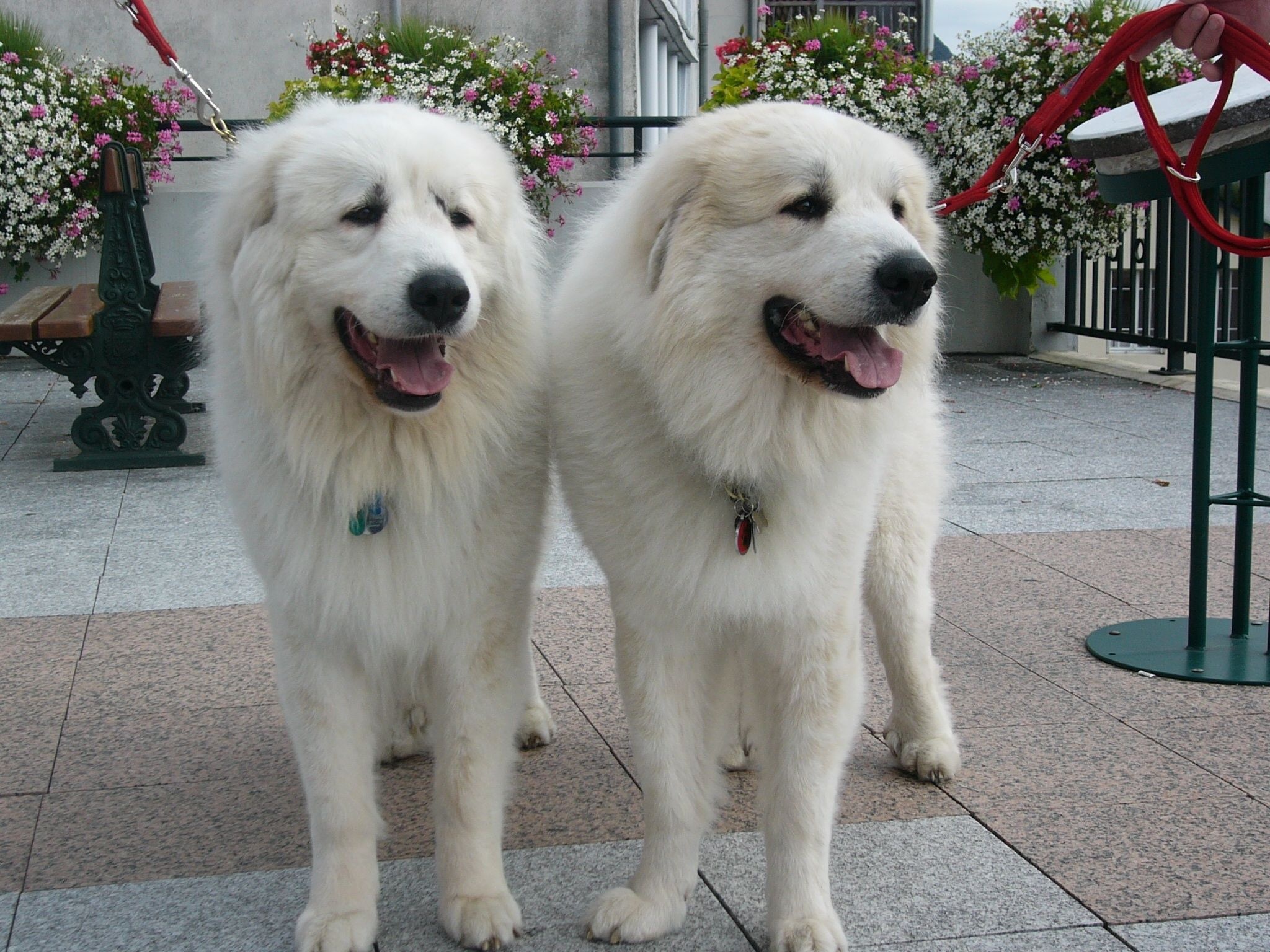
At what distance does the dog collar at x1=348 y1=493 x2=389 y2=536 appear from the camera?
2537mm

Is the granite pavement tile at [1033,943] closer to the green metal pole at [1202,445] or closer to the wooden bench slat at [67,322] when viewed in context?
the green metal pole at [1202,445]

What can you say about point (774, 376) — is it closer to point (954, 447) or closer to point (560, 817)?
point (560, 817)

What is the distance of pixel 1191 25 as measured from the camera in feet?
9.70

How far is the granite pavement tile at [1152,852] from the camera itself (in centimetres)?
250

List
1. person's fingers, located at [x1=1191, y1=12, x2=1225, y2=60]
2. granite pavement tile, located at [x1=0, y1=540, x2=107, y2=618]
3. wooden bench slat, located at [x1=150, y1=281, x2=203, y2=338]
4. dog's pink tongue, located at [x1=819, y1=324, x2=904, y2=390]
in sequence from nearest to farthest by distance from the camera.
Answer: dog's pink tongue, located at [x1=819, y1=324, x2=904, y2=390] < person's fingers, located at [x1=1191, y1=12, x2=1225, y2=60] < granite pavement tile, located at [x1=0, y1=540, x2=107, y2=618] < wooden bench slat, located at [x1=150, y1=281, x2=203, y2=338]

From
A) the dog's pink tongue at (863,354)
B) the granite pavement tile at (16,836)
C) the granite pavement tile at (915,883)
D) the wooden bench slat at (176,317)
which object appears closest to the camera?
the dog's pink tongue at (863,354)

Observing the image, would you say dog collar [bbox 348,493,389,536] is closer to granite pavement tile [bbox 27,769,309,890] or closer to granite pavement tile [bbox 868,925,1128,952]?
granite pavement tile [bbox 27,769,309,890]

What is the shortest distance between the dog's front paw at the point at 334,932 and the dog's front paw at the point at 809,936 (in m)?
0.82

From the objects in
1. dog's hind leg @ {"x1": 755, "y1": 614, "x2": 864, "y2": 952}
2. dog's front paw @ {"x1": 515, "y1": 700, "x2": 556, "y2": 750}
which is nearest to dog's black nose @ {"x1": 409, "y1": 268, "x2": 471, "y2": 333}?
dog's hind leg @ {"x1": 755, "y1": 614, "x2": 864, "y2": 952}

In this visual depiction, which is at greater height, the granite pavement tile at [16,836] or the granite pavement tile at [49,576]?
the granite pavement tile at [49,576]

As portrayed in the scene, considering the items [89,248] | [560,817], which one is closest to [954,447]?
[560,817]

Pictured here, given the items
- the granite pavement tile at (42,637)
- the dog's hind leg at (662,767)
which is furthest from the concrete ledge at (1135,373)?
the granite pavement tile at (42,637)

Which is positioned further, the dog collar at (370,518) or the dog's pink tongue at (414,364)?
the dog collar at (370,518)

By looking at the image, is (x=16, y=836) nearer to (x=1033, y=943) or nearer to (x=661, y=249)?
(x=661, y=249)
